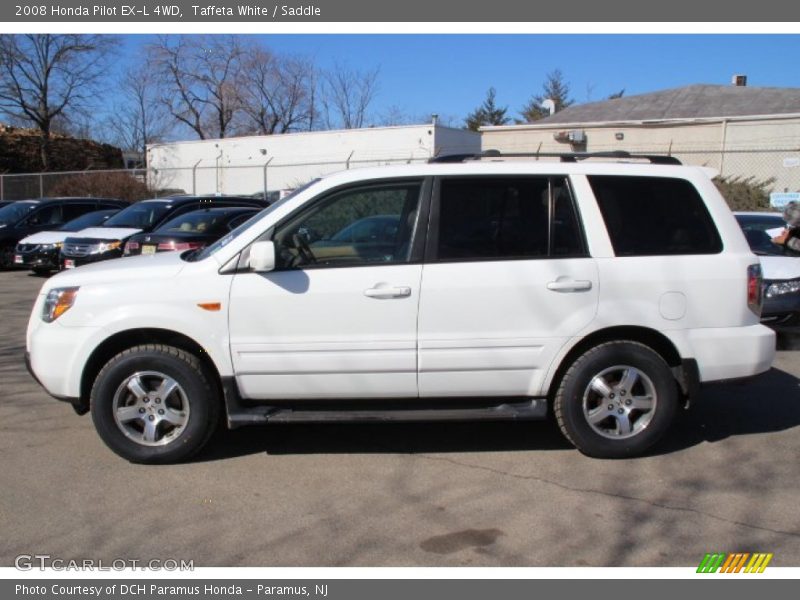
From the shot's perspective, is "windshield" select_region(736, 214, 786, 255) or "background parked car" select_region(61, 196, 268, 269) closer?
"windshield" select_region(736, 214, 786, 255)

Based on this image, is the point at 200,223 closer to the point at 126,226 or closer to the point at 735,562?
the point at 126,226

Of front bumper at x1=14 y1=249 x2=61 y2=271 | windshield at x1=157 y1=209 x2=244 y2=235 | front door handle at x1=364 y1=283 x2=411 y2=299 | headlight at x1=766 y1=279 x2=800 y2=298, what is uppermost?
windshield at x1=157 y1=209 x2=244 y2=235

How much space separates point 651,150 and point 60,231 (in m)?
19.0

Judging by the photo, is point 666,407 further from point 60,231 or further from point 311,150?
point 311,150

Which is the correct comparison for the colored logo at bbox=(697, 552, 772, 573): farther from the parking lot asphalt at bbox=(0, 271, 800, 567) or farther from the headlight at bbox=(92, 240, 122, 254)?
the headlight at bbox=(92, 240, 122, 254)

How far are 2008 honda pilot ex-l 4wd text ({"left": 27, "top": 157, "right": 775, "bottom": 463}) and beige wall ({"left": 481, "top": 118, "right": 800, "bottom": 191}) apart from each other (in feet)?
55.8

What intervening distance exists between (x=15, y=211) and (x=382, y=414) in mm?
15840

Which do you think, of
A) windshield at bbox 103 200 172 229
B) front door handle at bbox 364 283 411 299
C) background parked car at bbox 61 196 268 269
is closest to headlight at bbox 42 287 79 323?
front door handle at bbox 364 283 411 299

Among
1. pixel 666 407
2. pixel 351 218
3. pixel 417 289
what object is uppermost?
pixel 351 218

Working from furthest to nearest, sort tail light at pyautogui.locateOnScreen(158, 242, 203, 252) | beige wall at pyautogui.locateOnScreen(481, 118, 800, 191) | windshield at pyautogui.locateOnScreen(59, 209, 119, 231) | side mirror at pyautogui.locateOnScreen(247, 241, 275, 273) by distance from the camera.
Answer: beige wall at pyautogui.locateOnScreen(481, 118, 800, 191)
windshield at pyautogui.locateOnScreen(59, 209, 119, 231)
tail light at pyautogui.locateOnScreen(158, 242, 203, 252)
side mirror at pyautogui.locateOnScreen(247, 241, 275, 273)

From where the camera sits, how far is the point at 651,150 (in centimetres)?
2608

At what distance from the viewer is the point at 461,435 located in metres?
5.79

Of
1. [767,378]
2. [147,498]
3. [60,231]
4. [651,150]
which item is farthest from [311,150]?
[147,498]

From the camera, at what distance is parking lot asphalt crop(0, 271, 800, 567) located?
3.95 meters
